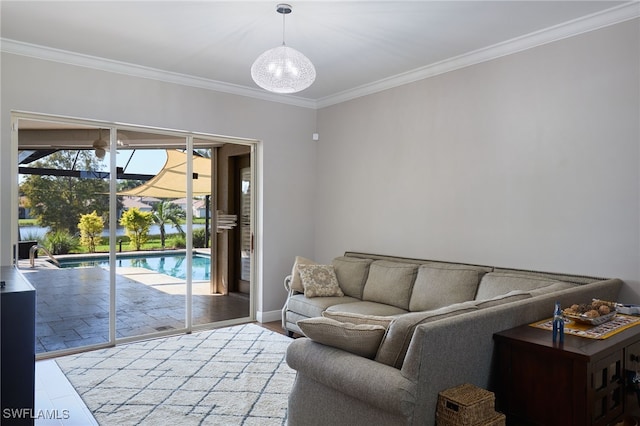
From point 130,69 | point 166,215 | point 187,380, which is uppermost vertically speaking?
point 130,69

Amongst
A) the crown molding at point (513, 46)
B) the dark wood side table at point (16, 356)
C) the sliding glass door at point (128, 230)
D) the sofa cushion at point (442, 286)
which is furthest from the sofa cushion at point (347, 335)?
the sliding glass door at point (128, 230)

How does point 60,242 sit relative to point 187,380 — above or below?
above

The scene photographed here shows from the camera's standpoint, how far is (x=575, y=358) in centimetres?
212

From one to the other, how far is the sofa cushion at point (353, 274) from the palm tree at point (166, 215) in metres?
1.85

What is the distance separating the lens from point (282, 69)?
3.16 meters

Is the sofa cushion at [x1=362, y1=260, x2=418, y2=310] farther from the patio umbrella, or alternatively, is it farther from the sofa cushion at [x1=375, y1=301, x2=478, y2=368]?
the patio umbrella

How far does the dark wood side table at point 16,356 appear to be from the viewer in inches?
90.0

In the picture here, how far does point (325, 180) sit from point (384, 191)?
3.50 ft

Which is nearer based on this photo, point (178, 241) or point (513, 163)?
point (513, 163)

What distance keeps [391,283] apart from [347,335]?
2.19 meters

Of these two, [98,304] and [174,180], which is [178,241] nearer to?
[174,180]

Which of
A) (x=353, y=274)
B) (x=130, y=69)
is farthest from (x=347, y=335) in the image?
(x=130, y=69)

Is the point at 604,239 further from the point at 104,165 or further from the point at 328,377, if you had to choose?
the point at 104,165

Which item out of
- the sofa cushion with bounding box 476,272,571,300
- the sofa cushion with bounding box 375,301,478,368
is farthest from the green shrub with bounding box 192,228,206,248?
the sofa cushion with bounding box 375,301,478,368
